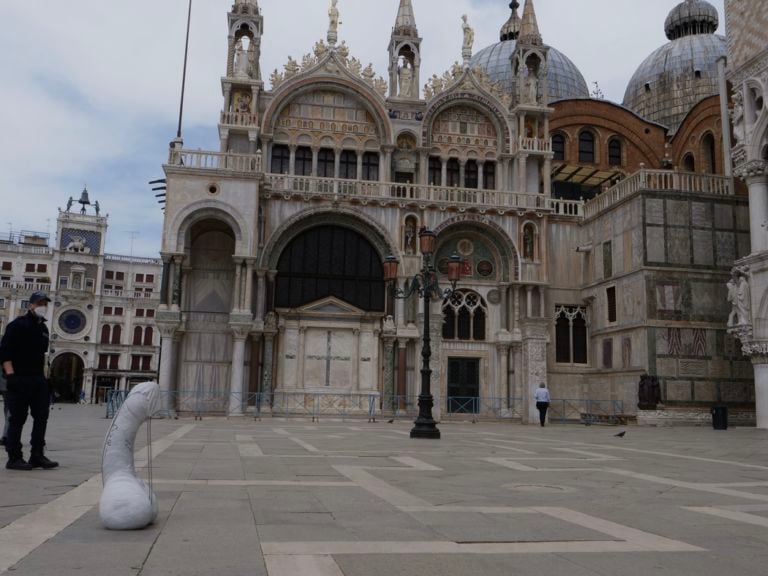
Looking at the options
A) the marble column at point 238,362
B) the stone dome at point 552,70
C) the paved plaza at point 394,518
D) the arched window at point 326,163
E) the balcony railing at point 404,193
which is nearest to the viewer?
the paved plaza at point 394,518

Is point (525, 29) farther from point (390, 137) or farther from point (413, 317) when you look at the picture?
point (413, 317)

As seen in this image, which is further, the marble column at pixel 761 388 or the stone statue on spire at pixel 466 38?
the stone statue on spire at pixel 466 38

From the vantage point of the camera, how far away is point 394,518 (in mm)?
5926

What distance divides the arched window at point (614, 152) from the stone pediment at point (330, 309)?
21.9 meters

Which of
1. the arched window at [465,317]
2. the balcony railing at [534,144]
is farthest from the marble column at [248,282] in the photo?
the balcony railing at [534,144]

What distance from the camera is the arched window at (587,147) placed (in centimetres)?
4419

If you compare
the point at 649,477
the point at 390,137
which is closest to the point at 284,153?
the point at 390,137

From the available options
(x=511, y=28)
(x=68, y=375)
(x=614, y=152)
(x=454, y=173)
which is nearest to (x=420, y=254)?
(x=454, y=173)

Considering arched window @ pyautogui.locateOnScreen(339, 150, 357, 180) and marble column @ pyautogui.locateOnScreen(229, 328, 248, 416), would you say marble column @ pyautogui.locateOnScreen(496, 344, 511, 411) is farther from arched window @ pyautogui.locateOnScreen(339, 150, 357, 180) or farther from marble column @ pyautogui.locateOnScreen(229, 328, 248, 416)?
marble column @ pyautogui.locateOnScreen(229, 328, 248, 416)

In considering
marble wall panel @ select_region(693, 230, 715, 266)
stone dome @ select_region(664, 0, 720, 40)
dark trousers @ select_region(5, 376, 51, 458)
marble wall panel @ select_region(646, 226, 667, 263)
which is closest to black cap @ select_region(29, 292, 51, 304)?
dark trousers @ select_region(5, 376, 51, 458)

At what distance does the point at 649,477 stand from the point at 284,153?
26.8 meters

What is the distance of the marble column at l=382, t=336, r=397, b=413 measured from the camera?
1206 inches

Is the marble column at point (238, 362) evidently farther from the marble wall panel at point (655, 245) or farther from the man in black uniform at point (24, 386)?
the man in black uniform at point (24, 386)

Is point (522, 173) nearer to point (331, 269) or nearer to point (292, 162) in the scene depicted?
point (331, 269)
